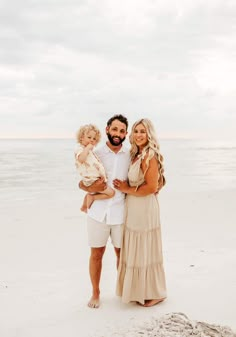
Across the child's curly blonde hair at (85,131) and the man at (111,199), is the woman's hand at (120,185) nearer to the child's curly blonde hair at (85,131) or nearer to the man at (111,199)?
the man at (111,199)

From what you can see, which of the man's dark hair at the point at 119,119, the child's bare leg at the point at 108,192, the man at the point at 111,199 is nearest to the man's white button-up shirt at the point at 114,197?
the man at the point at 111,199

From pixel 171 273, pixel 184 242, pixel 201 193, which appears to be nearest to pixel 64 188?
pixel 201 193

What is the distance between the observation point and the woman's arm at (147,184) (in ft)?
12.0

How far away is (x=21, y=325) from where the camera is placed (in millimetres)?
3631

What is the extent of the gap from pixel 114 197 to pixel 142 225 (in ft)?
1.23

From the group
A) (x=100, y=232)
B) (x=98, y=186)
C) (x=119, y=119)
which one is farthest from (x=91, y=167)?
(x=100, y=232)

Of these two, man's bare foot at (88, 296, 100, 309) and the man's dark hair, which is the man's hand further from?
man's bare foot at (88, 296, 100, 309)

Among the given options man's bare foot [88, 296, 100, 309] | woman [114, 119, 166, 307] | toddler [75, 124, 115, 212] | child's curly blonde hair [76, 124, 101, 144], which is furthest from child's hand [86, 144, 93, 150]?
man's bare foot [88, 296, 100, 309]

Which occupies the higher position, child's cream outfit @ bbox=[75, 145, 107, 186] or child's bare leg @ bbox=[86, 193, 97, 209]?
child's cream outfit @ bbox=[75, 145, 107, 186]

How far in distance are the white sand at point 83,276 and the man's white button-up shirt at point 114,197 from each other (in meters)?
0.90

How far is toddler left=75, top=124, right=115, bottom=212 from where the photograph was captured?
12.0ft

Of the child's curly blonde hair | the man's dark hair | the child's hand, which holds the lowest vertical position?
the child's hand

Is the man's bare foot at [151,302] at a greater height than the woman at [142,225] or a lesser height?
lesser

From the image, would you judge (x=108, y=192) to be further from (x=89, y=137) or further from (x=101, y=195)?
(x=89, y=137)
